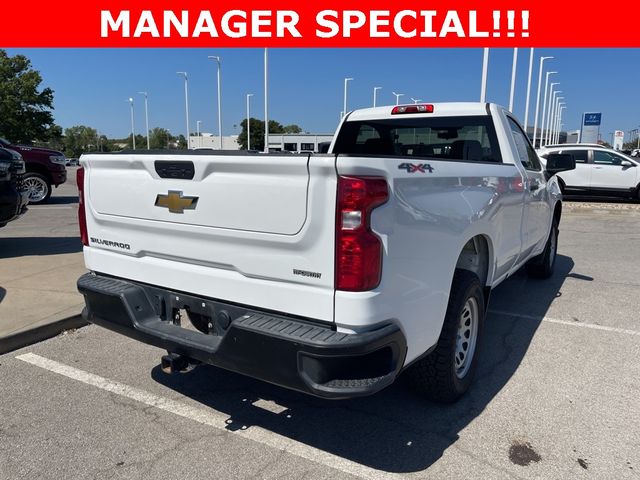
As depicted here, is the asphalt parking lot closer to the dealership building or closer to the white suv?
the white suv

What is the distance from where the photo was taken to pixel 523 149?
4938 mm

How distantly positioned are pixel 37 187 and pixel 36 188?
4 centimetres

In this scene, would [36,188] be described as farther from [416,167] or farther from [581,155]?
[581,155]

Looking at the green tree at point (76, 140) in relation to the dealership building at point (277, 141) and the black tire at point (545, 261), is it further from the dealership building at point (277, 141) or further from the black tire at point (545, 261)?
the black tire at point (545, 261)

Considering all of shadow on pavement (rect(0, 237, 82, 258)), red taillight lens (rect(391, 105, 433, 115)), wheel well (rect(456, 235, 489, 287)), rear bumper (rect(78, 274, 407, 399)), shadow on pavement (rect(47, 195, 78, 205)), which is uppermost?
red taillight lens (rect(391, 105, 433, 115))

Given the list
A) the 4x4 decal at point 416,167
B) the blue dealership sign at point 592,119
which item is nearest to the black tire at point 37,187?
the 4x4 decal at point 416,167

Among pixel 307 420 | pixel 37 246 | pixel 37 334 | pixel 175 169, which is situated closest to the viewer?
pixel 175 169

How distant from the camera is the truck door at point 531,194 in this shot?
4.64 m

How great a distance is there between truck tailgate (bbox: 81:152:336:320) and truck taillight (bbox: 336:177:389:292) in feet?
0.15


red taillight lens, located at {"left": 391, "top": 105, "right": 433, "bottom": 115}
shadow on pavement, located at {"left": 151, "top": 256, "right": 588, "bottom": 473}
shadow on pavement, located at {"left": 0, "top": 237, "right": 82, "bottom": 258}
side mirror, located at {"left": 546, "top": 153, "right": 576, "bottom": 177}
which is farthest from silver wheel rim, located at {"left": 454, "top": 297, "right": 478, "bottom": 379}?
shadow on pavement, located at {"left": 0, "top": 237, "right": 82, "bottom": 258}

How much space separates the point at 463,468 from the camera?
262 centimetres

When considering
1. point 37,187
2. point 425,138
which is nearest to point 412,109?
point 425,138

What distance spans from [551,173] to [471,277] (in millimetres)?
3245

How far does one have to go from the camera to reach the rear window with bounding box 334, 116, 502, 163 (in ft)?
14.7
